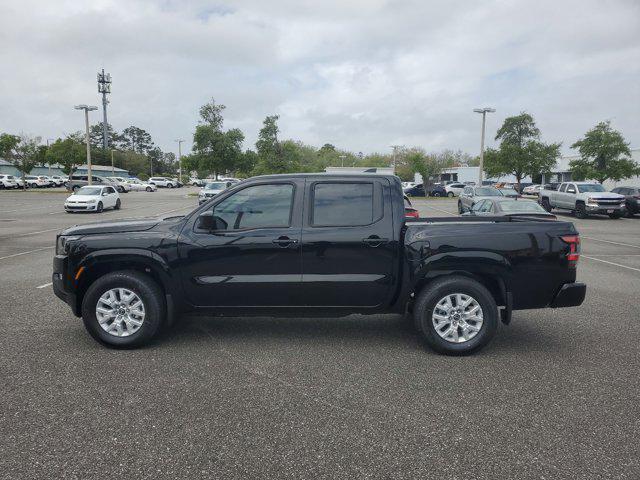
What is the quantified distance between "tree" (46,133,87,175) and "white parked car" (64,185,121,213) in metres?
33.2

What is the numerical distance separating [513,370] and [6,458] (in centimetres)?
407

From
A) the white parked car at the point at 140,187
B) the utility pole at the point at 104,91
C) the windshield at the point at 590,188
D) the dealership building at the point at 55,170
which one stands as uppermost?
the utility pole at the point at 104,91

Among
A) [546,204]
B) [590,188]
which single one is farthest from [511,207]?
[546,204]

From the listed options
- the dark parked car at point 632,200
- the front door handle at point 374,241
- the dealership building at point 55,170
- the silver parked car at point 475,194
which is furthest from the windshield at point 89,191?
the dealership building at point 55,170

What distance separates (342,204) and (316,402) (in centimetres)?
209

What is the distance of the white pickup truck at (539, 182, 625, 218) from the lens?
75.8 ft

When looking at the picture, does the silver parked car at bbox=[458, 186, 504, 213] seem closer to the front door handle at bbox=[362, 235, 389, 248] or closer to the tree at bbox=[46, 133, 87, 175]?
the front door handle at bbox=[362, 235, 389, 248]

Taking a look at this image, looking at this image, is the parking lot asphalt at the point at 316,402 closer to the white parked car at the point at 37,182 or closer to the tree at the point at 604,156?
the tree at the point at 604,156

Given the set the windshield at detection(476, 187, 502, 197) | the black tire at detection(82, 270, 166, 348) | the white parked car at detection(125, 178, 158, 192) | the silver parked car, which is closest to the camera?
the black tire at detection(82, 270, 166, 348)

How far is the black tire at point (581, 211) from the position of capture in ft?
78.5

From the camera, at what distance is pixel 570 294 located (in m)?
4.92

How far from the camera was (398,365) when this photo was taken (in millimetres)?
4648

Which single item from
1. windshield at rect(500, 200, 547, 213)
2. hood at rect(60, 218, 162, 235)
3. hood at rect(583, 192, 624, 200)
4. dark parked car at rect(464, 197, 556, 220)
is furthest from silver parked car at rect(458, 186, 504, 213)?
hood at rect(60, 218, 162, 235)

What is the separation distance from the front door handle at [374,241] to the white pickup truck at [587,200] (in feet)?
72.8
